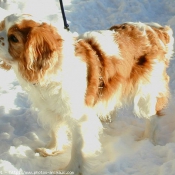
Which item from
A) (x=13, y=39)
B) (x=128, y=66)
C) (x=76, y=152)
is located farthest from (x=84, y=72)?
(x=76, y=152)

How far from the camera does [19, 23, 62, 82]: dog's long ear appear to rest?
2.74m

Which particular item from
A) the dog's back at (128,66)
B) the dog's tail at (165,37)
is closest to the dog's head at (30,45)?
the dog's back at (128,66)

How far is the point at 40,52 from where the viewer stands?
9.09 ft

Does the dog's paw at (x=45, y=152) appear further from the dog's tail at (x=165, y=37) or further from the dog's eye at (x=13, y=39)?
the dog's tail at (x=165, y=37)

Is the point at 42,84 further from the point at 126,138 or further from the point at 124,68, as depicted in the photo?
the point at 126,138

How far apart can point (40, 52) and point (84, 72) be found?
479 mm

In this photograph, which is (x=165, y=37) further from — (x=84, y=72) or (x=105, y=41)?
(x=84, y=72)

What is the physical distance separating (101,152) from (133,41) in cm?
120

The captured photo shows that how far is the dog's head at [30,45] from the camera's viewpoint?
2752mm

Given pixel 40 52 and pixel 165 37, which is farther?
pixel 165 37

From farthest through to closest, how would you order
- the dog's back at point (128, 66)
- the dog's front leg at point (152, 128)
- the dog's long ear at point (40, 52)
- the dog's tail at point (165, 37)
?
the dog's front leg at point (152, 128), the dog's tail at point (165, 37), the dog's back at point (128, 66), the dog's long ear at point (40, 52)

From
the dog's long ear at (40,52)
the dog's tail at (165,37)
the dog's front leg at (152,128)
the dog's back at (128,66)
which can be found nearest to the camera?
the dog's long ear at (40,52)

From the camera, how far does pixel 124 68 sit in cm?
333

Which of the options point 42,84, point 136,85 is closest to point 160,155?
point 136,85
